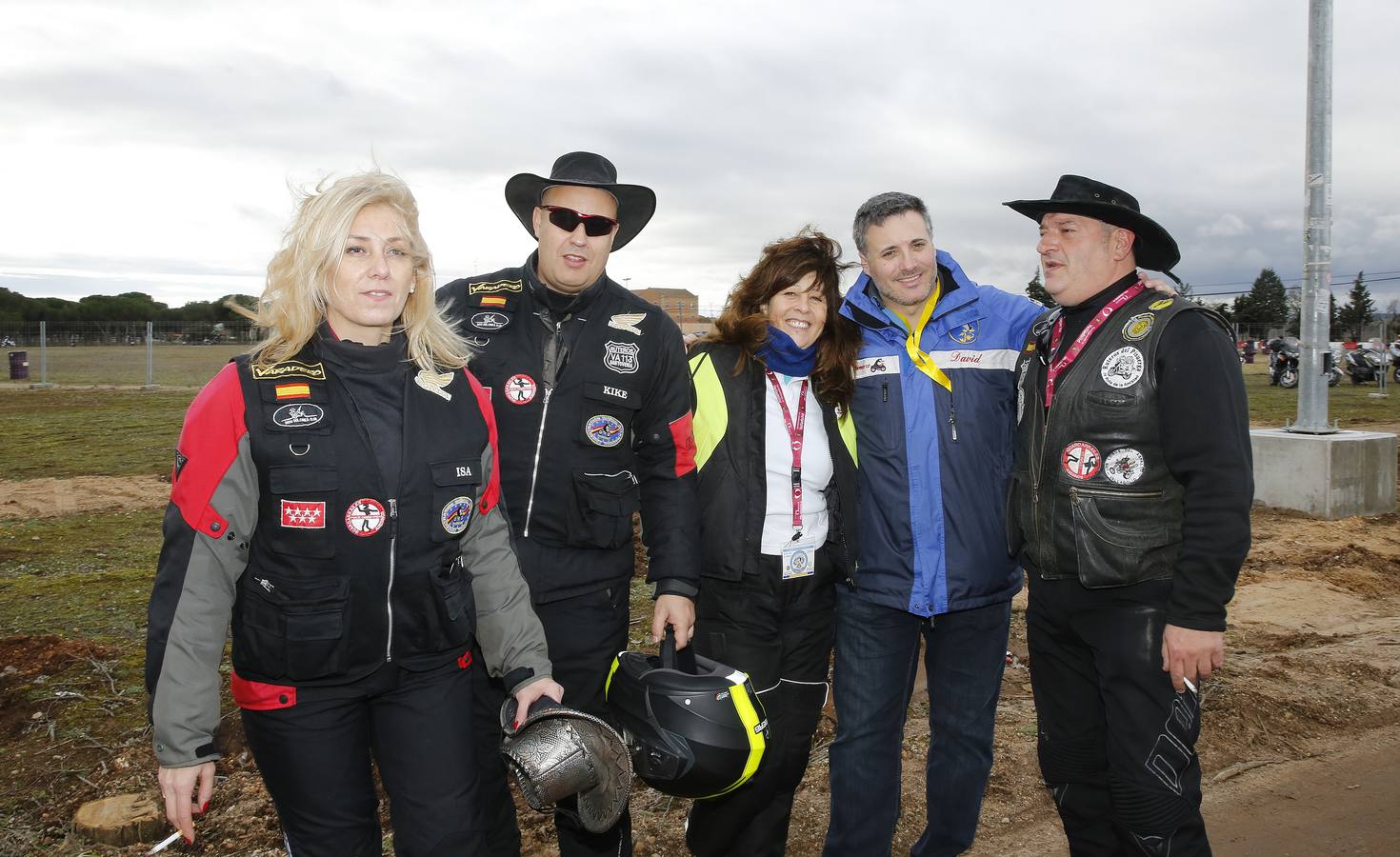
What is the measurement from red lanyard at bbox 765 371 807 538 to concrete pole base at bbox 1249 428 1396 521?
7.36m

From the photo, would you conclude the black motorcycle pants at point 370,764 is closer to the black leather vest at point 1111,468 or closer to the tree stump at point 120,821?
the tree stump at point 120,821

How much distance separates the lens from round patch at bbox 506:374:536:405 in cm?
302

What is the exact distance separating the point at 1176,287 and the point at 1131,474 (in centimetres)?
67

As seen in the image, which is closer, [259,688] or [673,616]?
[259,688]

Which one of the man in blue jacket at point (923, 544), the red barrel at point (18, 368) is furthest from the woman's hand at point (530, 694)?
the red barrel at point (18, 368)

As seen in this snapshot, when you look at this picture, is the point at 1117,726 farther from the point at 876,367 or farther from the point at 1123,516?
the point at 876,367

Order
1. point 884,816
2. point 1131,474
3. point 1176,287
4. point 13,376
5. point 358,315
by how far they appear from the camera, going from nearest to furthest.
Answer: point 358,315, point 1131,474, point 1176,287, point 884,816, point 13,376

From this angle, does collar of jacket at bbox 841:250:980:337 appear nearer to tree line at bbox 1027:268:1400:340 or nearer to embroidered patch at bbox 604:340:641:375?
embroidered patch at bbox 604:340:641:375

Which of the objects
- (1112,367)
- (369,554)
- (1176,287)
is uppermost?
(1176,287)

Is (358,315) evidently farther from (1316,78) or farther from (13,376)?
(13,376)

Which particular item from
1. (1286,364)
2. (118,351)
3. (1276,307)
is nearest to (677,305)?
(1286,364)

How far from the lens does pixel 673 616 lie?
10.3 ft

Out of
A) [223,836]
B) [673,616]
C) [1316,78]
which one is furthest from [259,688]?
[1316,78]

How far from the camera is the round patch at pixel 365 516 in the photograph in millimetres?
2268
